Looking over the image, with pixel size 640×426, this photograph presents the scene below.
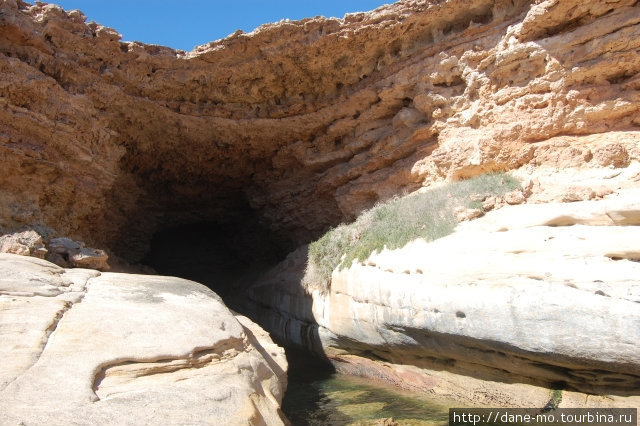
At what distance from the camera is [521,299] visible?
609cm

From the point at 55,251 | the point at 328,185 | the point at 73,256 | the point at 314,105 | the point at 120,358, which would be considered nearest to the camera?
the point at 120,358

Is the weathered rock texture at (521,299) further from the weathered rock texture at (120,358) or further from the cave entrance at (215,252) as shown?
the cave entrance at (215,252)

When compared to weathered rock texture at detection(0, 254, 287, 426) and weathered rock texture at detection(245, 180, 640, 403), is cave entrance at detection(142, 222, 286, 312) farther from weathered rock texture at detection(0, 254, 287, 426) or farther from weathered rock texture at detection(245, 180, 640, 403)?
weathered rock texture at detection(0, 254, 287, 426)

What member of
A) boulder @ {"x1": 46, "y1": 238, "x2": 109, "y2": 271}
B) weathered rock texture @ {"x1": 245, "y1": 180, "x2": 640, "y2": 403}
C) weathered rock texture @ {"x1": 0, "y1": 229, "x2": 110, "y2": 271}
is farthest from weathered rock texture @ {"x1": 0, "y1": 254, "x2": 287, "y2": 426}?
weathered rock texture @ {"x1": 245, "y1": 180, "x2": 640, "y2": 403}

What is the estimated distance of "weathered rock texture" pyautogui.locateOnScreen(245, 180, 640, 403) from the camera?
5434 millimetres

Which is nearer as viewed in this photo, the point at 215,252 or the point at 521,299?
the point at 521,299

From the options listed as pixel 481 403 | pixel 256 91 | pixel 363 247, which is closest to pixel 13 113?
pixel 256 91

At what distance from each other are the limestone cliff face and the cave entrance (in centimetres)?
317

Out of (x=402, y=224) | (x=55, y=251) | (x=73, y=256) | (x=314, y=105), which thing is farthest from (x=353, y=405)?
(x=314, y=105)

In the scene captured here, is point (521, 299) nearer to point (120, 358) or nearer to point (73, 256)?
point (120, 358)

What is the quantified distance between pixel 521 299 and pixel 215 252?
16825 millimetres

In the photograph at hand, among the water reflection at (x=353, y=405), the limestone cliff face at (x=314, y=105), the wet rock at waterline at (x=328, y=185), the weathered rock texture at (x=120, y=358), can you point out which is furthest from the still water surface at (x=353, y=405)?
the limestone cliff face at (x=314, y=105)

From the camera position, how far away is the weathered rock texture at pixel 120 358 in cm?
355

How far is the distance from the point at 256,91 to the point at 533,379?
10.7m
